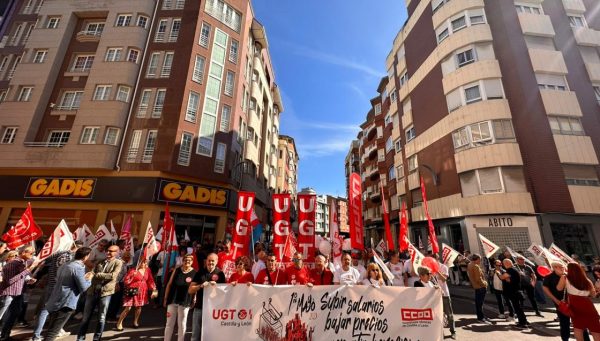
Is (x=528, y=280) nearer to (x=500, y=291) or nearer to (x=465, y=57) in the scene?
(x=500, y=291)

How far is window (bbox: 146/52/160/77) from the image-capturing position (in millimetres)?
21212

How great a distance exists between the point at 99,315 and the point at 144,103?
18.4 meters

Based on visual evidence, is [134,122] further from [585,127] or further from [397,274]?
[585,127]

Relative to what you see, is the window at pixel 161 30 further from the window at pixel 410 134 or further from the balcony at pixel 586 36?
the balcony at pixel 586 36

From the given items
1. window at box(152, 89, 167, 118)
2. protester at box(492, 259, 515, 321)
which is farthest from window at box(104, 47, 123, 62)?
protester at box(492, 259, 515, 321)

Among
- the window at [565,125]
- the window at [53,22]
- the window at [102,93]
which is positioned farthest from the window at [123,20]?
the window at [565,125]

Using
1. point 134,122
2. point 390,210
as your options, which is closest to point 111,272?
point 134,122

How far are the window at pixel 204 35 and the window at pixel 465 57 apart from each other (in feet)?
68.2

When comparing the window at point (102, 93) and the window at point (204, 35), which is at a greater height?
the window at point (204, 35)

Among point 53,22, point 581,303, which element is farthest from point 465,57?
point 53,22

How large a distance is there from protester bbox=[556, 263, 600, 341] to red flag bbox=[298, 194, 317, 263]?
5973mm

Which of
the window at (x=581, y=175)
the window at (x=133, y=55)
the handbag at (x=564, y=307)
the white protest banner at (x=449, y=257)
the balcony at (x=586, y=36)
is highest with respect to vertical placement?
the balcony at (x=586, y=36)

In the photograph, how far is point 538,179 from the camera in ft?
56.1

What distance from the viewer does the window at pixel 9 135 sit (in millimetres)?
19578
